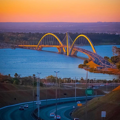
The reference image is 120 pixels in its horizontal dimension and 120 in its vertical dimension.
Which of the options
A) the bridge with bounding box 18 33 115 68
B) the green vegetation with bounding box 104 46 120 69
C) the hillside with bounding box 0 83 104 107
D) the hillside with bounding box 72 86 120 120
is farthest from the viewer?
the green vegetation with bounding box 104 46 120 69

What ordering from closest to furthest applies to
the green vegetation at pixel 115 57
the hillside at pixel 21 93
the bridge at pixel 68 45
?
1. the hillside at pixel 21 93
2. the bridge at pixel 68 45
3. the green vegetation at pixel 115 57

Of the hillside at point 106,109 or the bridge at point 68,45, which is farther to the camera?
the bridge at point 68,45

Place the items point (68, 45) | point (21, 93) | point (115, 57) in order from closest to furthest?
point (21, 93) < point (115, 57) < point (68, 45)

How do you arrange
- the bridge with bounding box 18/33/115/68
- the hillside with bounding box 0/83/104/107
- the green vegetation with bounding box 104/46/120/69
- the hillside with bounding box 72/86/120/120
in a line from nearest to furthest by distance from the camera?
the hillside with bounding box 72/86/120/120 < the hillside with bounding box 0/83/104/107 < the bridge with bounding box 18/33/115/68 < the green vegetation with bounding box 104/46/120/69

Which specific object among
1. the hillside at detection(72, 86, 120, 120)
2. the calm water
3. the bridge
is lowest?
the hillside at detection(72, 86, 120, 120)

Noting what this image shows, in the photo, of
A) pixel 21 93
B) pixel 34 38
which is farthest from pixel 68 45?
pixel 21 93

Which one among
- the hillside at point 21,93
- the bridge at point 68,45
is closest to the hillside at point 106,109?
the hillside at point 21,93

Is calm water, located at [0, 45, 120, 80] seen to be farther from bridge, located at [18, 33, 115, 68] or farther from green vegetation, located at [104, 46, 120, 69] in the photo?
green vegetation, located at [104, 46, 120, 69]

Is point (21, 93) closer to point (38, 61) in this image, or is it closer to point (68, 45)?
point (68, 45)

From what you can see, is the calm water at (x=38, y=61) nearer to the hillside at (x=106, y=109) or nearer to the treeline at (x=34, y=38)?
the treeline at (x=34, y=38)

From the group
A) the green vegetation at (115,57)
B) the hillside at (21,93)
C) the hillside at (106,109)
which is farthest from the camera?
the green vegetation at (115,57)

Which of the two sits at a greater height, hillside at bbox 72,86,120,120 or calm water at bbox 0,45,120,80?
calm water at bbox 0,45,120,80

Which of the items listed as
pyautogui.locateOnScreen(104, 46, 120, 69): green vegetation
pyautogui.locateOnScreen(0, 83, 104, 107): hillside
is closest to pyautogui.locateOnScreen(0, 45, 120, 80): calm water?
pyautogui.locateOnScreen(104, 46, 120, 69): green vegetation
